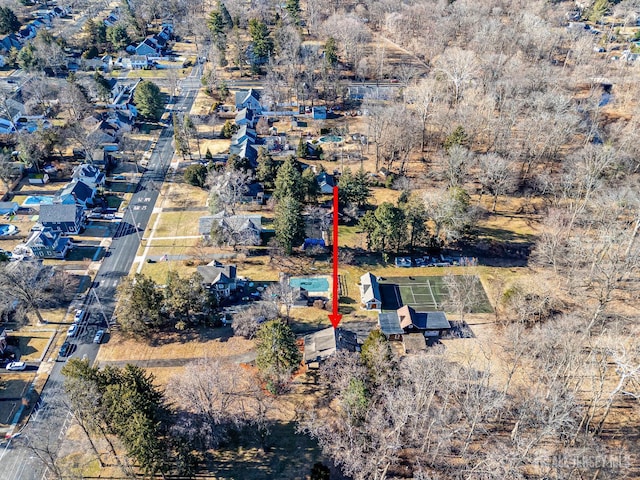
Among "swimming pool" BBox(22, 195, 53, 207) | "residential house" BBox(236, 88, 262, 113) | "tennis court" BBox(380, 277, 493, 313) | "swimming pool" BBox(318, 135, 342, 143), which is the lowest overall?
"tennis court" BBox(380, 277, 493, 313)

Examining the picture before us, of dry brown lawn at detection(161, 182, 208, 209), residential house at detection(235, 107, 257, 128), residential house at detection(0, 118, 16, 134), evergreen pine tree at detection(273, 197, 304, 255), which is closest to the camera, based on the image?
evergreen pine tree at detection(273, 197, 304, 255)

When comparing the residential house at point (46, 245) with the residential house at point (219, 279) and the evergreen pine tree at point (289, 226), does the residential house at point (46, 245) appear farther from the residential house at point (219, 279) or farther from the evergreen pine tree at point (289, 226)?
the evergreen pine tree at point (289, 226)

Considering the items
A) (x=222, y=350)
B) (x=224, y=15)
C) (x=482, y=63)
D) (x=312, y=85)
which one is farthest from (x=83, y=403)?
(x=224, y=15)

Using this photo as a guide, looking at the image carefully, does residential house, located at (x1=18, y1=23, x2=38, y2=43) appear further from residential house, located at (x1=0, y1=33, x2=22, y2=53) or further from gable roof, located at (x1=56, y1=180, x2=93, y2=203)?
gable roof, located at (x1=56, y1=180, x2=93, y2=203)

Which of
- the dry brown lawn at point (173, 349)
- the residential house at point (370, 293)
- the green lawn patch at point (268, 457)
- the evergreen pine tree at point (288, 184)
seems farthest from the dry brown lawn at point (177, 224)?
the green lawn patch at point (268, 457)

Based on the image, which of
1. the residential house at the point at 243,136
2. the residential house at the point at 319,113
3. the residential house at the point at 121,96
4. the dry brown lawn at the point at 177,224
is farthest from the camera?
the residential house at the point at 319,113

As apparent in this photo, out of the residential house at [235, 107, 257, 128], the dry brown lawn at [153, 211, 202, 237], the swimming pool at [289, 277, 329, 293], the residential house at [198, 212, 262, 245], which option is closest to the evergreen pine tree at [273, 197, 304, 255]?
the residential house at [198, 212, 262, 245]
